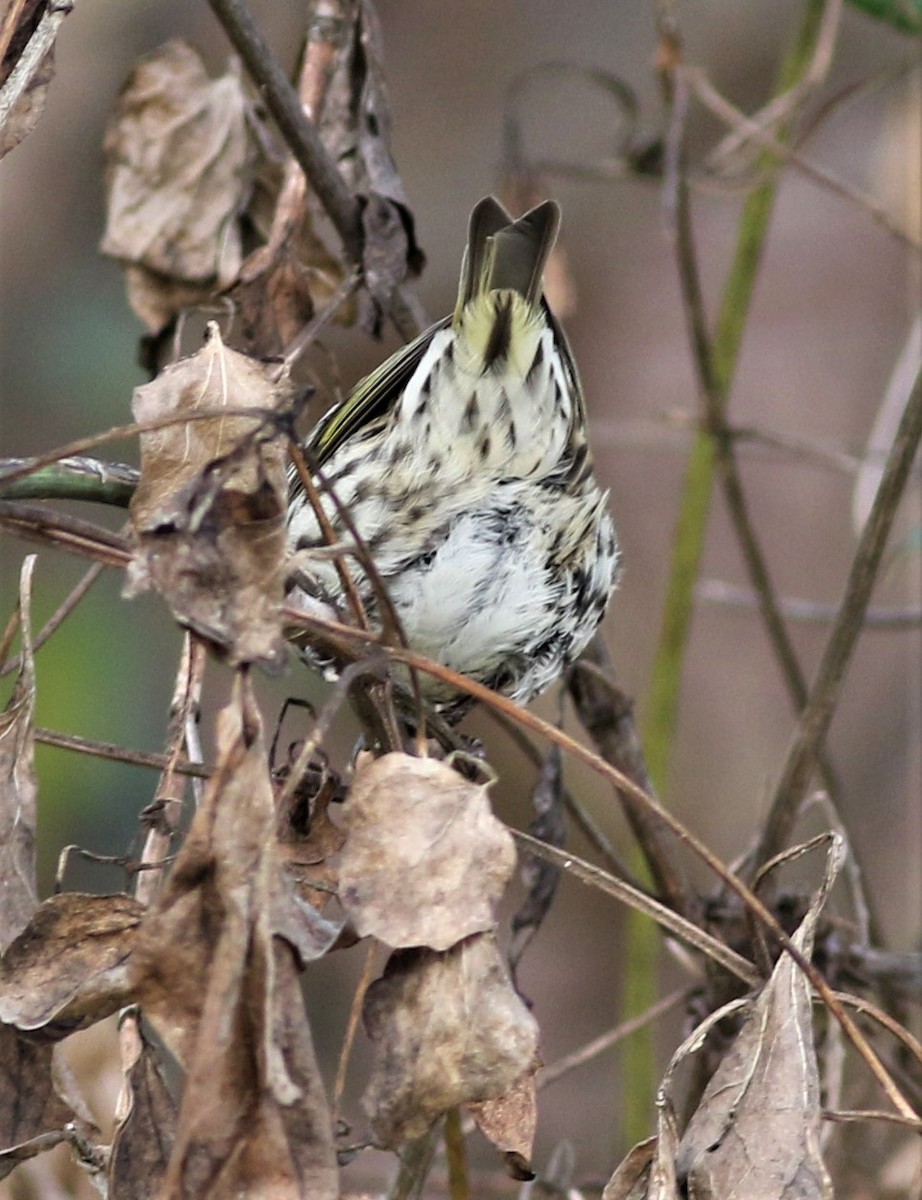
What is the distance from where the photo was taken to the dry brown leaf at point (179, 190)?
247 cm

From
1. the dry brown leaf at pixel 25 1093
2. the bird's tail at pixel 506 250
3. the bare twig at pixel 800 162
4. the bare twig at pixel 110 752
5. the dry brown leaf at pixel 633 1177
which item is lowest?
the dry brown leaf at pixel 25 1093

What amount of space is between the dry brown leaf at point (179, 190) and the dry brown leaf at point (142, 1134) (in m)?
1.41

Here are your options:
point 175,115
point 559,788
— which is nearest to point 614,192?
point 175,115

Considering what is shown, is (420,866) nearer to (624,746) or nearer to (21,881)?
(21,881)

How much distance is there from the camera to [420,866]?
1.22 m

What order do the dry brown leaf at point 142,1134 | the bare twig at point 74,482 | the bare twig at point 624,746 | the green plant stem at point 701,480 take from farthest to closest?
the green plant stem at point 701,480, the bare twig at point 624,746, the dry brown leaf at point 142,1134, the bare twig at point 74,482

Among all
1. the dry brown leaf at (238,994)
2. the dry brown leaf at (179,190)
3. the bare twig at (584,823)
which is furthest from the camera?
the dry brown leaf at (179,190)

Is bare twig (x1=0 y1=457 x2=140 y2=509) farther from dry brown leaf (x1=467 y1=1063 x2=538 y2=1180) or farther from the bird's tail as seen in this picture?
the bird's tail

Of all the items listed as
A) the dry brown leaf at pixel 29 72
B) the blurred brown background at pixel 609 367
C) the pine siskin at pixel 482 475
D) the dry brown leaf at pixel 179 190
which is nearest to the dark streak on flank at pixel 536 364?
the pine siskin at pixel 482 475

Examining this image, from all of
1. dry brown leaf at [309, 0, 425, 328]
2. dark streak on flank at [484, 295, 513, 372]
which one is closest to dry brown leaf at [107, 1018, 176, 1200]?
dark streak on flank at [484, 295, 513, 372]

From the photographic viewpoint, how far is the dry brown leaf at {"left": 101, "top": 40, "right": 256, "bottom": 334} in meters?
2.47

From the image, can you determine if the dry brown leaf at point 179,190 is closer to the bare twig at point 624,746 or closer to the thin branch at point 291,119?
the thin branch at point 291,119

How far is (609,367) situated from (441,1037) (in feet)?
15.4

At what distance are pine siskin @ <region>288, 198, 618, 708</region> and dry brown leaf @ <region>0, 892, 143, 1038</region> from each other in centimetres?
85
